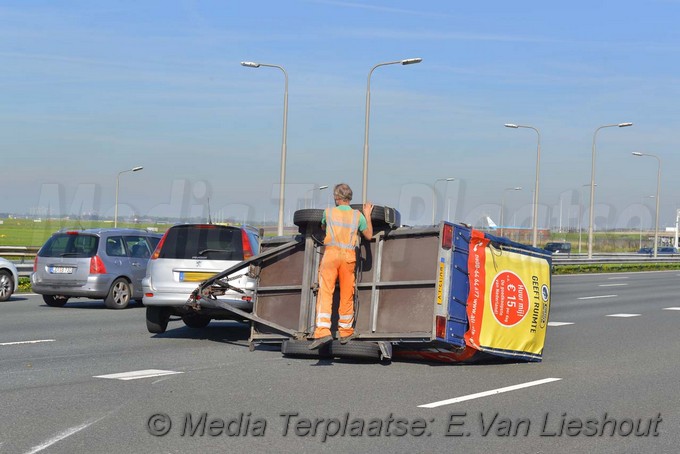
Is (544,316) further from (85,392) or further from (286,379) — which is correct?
(85,392)

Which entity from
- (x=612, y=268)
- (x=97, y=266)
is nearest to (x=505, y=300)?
(x=97, y=266)

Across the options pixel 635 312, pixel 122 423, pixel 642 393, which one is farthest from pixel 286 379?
pixel 635 312

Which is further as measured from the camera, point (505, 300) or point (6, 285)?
point (6, 285)

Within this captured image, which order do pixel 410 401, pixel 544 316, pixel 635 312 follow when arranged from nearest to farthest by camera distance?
pixel 410 401, pixel 544 316, pixel 635 312

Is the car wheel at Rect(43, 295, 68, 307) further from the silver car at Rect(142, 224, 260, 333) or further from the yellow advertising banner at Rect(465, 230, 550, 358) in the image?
the yellow advertising banner at Rect(465, 230, 550, 358)

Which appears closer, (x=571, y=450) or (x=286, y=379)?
(x=571, y=450)

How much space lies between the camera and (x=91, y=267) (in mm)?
20297

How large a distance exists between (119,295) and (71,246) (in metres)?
1.43

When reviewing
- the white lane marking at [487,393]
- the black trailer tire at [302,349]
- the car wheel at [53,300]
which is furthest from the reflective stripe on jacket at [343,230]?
the car wheel at [53,300]

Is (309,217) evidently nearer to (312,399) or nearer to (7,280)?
(312,399)

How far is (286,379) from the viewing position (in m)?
10.3

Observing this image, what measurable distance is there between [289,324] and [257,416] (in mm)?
4048

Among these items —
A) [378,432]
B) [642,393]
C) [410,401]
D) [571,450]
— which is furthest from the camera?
[642,393]

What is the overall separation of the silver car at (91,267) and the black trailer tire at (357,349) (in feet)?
32.9
